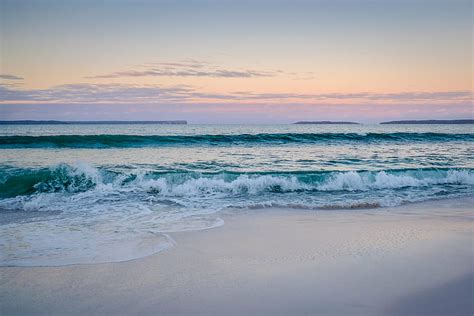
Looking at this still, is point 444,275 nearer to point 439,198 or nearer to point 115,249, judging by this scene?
point 115,249

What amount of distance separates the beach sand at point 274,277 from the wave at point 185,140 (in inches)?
655

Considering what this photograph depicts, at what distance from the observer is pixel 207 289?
3654mm

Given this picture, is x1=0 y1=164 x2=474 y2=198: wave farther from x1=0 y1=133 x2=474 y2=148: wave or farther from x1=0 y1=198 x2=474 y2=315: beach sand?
x1=0 y1=133 x2=474 y2=148: wave

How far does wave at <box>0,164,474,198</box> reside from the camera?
32.8 ft

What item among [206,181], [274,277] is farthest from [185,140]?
[274,277]

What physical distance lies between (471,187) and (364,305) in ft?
30.4

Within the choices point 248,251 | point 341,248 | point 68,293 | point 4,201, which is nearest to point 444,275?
point 341,248

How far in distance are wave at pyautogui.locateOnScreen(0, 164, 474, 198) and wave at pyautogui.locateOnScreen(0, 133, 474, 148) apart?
8667 mm

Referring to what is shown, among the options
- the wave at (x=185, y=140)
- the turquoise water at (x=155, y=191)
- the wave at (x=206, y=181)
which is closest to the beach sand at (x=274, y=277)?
the turquoise water at (x=155, y=191)

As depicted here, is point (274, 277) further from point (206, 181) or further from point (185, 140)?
point (185, 140)

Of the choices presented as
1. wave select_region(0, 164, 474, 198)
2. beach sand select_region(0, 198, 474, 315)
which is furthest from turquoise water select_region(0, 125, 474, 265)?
beach sand select_region(0, 198, 474, 315)

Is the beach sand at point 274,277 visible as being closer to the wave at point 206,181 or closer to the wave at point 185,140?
the wave at point 206,181

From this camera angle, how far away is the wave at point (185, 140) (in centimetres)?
1991

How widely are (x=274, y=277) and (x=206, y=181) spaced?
6.61 m
